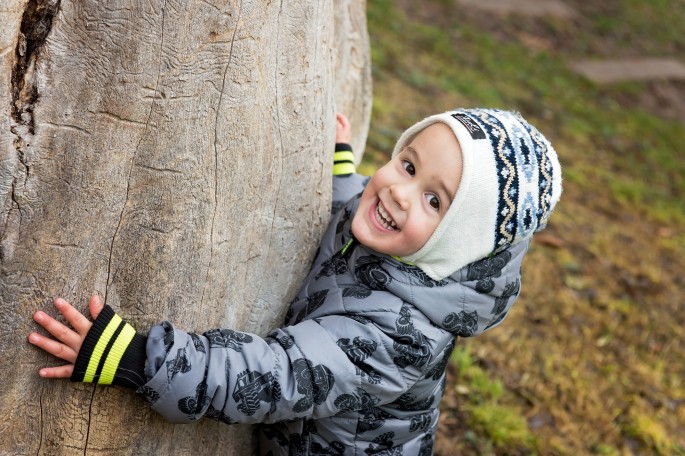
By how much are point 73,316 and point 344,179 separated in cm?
113

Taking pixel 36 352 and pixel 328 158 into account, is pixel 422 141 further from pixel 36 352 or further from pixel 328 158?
pixel 36 352

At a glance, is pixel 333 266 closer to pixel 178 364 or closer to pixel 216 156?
pixel 216 156

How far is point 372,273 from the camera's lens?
212 centimetres

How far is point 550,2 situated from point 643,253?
6116 millimetres

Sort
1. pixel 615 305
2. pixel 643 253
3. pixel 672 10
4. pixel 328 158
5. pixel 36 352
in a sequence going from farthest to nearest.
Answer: pixel 672 10, pixel 643 253, pixel 615 305, pixel 328 158, pixel 36 352

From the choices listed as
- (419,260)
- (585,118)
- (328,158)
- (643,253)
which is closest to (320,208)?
(328,158)

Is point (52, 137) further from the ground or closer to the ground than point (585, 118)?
further from the ground

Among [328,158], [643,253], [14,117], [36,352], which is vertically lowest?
[643,253]

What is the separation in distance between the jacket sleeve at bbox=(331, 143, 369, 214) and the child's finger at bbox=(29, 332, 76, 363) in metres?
1.02

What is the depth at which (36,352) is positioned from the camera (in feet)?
6.06

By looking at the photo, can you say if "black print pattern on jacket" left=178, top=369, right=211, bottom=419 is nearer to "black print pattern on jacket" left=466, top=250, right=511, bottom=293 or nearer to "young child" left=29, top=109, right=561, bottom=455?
"young child" left=29, top=109, right=561, bottom=455

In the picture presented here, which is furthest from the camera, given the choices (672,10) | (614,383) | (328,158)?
(672,10)

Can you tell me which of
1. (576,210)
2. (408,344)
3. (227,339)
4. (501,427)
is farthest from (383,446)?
(576,210)

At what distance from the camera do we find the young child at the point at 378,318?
A: 183 cm
